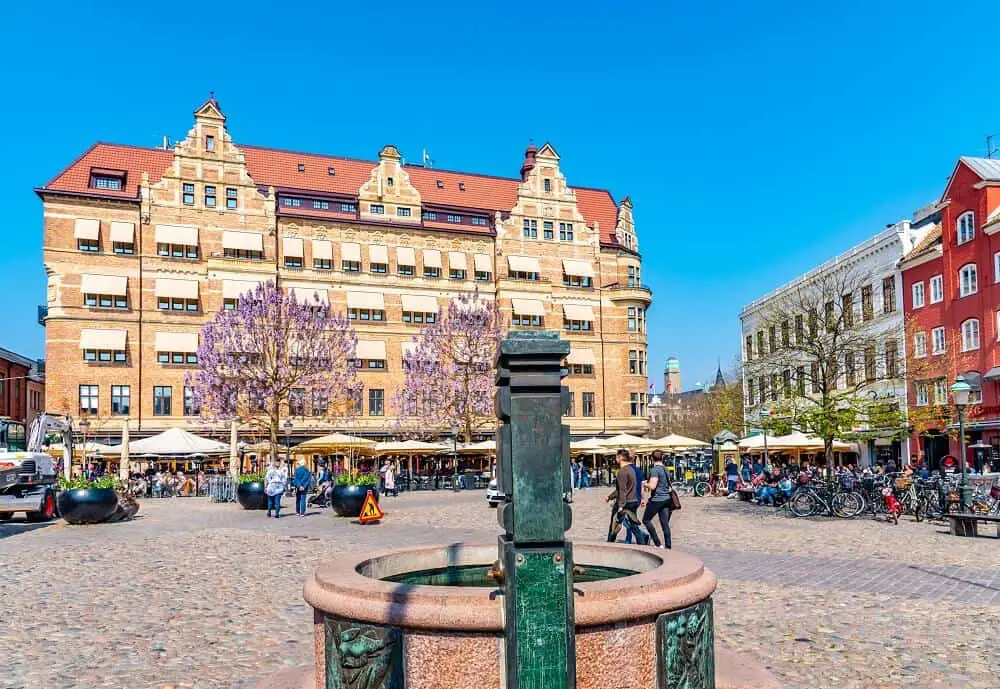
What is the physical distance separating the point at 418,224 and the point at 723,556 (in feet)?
135

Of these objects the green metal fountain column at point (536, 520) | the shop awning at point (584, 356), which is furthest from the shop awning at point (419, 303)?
the green metal fountain column at point (536, 520)

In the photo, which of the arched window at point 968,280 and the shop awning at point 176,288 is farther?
the shop awning at point 176,288

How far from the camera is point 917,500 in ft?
68.0

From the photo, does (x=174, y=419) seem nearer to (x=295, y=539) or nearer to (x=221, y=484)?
(x=221, y=484)

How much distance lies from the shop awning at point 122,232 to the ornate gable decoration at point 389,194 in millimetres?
13083

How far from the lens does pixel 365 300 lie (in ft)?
166

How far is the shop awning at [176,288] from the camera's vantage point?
152 feet

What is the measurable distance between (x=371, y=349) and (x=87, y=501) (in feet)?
96.6

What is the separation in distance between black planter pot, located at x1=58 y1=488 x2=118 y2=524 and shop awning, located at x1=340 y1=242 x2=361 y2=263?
29.9 metres

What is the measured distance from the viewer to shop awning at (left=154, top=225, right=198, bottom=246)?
46688mm

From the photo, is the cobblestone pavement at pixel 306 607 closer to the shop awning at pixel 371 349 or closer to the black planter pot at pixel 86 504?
the black planter pot at pixel 86 504

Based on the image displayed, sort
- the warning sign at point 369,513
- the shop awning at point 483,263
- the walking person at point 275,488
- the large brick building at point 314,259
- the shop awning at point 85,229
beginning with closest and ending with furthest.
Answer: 1. the warning sign at point 369,513
2. the walking person at point 275,488
3. the shop awning at point 85,229
4. the large brick building at point 314,259
5. the shop awning at point 483,263

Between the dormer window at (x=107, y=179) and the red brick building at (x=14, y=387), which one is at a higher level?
the dormer window at (x=107, y=179)

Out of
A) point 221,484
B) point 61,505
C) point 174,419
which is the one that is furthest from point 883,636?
point 174,419
